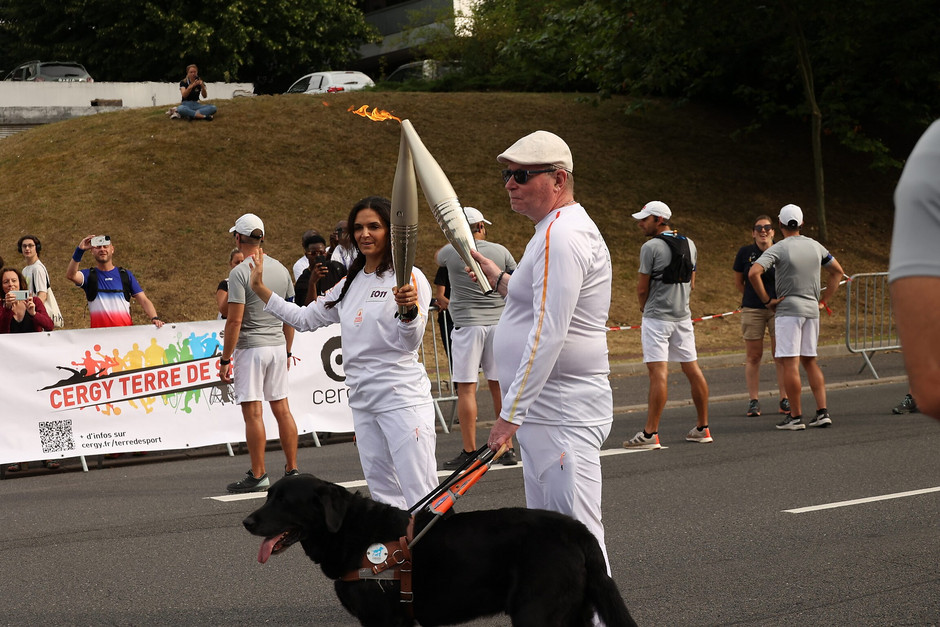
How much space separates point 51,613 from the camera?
18.1 ft

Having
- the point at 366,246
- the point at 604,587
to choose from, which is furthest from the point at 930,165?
the point at 366,246

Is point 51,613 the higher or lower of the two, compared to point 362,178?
lower

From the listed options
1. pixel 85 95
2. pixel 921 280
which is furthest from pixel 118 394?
pixel 85 95

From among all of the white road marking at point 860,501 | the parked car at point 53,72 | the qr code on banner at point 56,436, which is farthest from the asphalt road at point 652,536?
the parked car at point 53,72

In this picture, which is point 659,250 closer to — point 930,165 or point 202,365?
point 202,365

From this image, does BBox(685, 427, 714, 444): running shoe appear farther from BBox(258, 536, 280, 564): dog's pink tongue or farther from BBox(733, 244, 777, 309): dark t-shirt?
BBox(258, 536, 280, 564): dog's pink tongue

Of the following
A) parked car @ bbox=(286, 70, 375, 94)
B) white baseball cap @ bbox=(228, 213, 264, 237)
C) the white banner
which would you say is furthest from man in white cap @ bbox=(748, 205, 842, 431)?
parked car @ bbox=(286, 70, 375, 94)

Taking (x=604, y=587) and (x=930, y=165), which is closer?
(x=930, y=165)

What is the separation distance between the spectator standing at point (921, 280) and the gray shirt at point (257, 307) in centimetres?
701

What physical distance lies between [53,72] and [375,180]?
1644cm

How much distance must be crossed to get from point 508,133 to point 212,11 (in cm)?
1564

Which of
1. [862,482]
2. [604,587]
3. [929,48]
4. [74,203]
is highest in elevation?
[929,48]

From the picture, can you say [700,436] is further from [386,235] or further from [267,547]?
[267,547]

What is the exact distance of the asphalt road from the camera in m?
5.41
